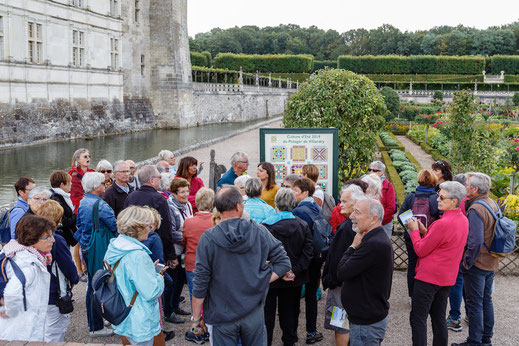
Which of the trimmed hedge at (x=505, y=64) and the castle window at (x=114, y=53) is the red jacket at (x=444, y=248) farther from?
the trimmed hedge at (x=505, y=64)

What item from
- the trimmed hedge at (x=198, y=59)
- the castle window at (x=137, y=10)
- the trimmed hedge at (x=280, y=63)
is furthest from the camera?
the trimmed hedge at (x=280, y=63)

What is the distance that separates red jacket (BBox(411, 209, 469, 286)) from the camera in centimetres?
370

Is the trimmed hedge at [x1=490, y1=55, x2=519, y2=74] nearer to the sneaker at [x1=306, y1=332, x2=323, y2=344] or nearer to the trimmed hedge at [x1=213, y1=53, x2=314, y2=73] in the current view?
the trimmed hedge at [x1=213, y1=53, x2=314, y2=73]

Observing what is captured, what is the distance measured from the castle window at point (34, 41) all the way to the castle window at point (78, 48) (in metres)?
2.12

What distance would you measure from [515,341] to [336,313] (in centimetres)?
193

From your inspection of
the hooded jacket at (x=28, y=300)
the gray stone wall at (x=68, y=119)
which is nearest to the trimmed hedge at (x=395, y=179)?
the hooded jacket at (x=28, y=300)

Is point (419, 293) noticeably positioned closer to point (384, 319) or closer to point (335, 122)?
point (384, 319)

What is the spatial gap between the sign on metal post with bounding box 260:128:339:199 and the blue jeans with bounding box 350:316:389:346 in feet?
10.7

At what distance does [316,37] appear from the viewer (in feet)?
279

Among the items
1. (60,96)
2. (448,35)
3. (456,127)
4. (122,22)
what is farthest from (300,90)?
(448,35)

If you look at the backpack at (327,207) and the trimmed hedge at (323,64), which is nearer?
the backpack at (327,207)

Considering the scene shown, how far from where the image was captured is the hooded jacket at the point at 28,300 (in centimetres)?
323

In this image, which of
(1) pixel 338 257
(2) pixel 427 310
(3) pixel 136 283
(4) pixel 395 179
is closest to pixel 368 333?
(1) pixel 338 257

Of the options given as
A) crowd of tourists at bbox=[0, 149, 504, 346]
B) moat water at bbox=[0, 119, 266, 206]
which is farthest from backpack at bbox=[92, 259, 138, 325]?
moat water at bbox=[0, 119, 266, 206]
